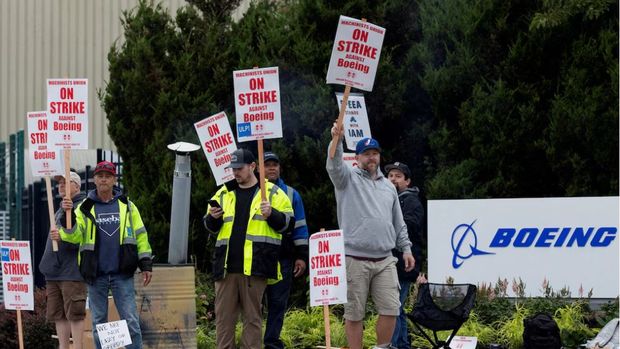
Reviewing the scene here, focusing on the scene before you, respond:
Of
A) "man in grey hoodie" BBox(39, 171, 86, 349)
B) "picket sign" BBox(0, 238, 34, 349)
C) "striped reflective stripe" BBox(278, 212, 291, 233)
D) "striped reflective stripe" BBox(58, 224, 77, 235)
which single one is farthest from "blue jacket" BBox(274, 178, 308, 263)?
"picket sign" BBox(0, 238, 34, 349)

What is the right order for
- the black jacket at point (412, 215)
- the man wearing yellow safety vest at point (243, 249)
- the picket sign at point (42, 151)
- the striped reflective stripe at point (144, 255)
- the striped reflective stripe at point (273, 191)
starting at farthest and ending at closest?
1. the picket sign at point (42, 151)
2. the black jacket at point (412, 215)
3. the striped reflective stripe at point (144, 255)
4. the striped reflective stripe at point (273, 191)
5. the man wearing yellow safety vest at point (243, 249)

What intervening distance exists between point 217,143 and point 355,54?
7.24 feet

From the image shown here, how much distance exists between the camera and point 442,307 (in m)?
11.5

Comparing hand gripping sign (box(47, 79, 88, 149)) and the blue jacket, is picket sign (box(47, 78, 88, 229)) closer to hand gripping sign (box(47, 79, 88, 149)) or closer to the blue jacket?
hand gripping sign (box(47, 79, 88, 149))

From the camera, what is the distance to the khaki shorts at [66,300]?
12125 millimetres

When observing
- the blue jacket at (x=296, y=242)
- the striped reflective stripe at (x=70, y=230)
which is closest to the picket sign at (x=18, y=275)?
the striped reflective stripe at (x=70, y=230)

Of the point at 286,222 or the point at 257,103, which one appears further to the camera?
the point at 257,103

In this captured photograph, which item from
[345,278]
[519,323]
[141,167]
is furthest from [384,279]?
[141,167]

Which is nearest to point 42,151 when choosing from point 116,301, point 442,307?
point 116,301

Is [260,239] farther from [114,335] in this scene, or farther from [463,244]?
[463,244]

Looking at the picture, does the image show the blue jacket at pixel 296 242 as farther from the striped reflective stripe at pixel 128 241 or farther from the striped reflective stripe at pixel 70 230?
the striped reflective stripe at pixel 70 230

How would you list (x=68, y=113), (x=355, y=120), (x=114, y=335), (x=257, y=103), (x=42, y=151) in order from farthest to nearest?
(x=355, y=120) → (x=42, y=151) → (x=68, y=113) → (x=257, y=103) → (x=114, y=335)

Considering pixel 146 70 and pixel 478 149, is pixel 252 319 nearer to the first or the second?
pixel 478 149

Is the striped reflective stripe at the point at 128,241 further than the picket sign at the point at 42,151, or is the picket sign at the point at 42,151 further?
the picket sign at the point at 42,151
